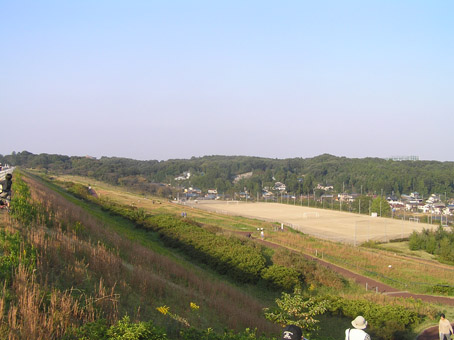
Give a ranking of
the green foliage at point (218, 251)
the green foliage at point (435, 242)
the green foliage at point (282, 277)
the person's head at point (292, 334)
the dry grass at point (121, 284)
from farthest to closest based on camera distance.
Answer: the green foliage at point (435, 242)
the green foliage at point (218, 251)
the green foliage at point (282, 277)
the dry grass at point (121, 284)
the person's head at point (292, 334)

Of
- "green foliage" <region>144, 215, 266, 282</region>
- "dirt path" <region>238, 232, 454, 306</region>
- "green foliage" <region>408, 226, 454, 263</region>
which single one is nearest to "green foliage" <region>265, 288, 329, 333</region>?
"green foliage" <region>144, 215, 266, 282</region>

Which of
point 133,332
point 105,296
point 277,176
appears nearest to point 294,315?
point 105,296

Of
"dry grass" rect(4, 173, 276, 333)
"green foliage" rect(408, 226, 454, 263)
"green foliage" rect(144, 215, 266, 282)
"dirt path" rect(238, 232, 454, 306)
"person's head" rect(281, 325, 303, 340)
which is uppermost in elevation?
"person's head" rect(281, 325, 303, 340)

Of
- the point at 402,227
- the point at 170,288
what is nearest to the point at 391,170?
the point at 402,227

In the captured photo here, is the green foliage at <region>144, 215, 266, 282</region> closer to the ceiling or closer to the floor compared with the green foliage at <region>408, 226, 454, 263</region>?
closer to the ceiling

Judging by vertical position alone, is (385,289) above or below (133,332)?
below

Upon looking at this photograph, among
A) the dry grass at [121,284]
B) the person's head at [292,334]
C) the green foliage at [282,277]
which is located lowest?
the green foliage at [282,277]

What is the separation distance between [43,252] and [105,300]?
6.39ft

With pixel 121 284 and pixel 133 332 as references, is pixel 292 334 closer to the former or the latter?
pixel 133 332

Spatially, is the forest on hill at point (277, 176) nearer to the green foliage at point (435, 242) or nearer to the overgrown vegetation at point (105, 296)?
the green foliage at point (435, 242)

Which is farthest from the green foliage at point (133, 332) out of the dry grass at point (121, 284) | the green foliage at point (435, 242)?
the green foliage at point (435, 242)

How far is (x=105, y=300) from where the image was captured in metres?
7.12

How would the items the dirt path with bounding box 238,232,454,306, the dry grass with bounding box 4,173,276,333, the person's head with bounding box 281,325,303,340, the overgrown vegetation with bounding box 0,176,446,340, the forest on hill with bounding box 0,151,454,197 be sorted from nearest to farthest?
the person's head with bounding box 281,325,303,340 → the overgrown vegetation with bounding box 0,176,446,340 → the dry grass with bounding box 4,173,276,333 → the dirt path with bounding box 238,232,454,306 → the forest on hill with bounding box 0,151,454,197

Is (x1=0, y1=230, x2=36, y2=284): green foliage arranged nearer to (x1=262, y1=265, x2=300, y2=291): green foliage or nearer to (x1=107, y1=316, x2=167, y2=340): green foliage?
(x1=107, y1=316, x2=167, y2=340): green foliage
